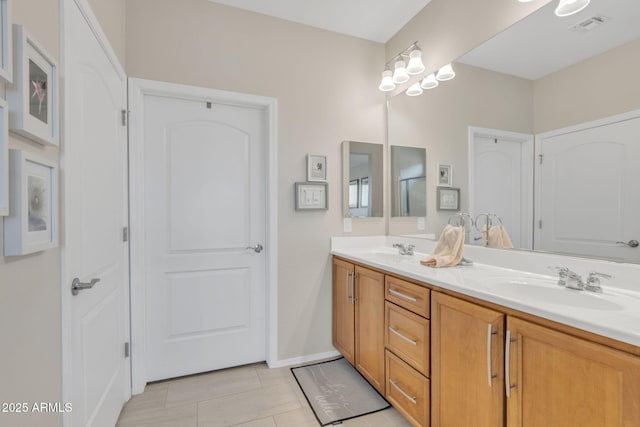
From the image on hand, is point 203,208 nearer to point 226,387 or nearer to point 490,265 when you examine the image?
point 226,387

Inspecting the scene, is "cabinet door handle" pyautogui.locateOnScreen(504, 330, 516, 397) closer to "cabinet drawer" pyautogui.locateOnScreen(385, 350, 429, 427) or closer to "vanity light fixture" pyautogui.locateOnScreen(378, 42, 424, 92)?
"cabinet drawer" pyautogui.locateOnScreen(385, 350, 429, 427)

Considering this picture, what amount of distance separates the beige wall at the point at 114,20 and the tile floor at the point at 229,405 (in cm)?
215

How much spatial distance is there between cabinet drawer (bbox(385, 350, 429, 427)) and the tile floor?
193 millimetres

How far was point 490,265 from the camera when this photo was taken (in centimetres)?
173

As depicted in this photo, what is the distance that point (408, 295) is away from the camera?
155 centimetres


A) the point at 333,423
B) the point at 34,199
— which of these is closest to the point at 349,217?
the point at 333,423

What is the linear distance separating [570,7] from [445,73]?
764 mm

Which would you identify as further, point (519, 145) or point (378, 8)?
point (378, 8)

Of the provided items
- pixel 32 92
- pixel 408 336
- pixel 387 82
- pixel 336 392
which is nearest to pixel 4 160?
pixel 32 92

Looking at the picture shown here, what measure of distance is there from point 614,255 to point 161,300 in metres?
2.57

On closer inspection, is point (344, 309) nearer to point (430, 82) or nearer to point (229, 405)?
point (229, 405)

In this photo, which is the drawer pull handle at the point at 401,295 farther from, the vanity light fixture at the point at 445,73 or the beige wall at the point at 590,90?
the vanity light fixture at the point at 445,73

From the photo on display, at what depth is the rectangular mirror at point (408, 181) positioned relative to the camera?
233 cm

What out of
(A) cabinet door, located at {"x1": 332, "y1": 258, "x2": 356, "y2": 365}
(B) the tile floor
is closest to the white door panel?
(B) the tile floor
